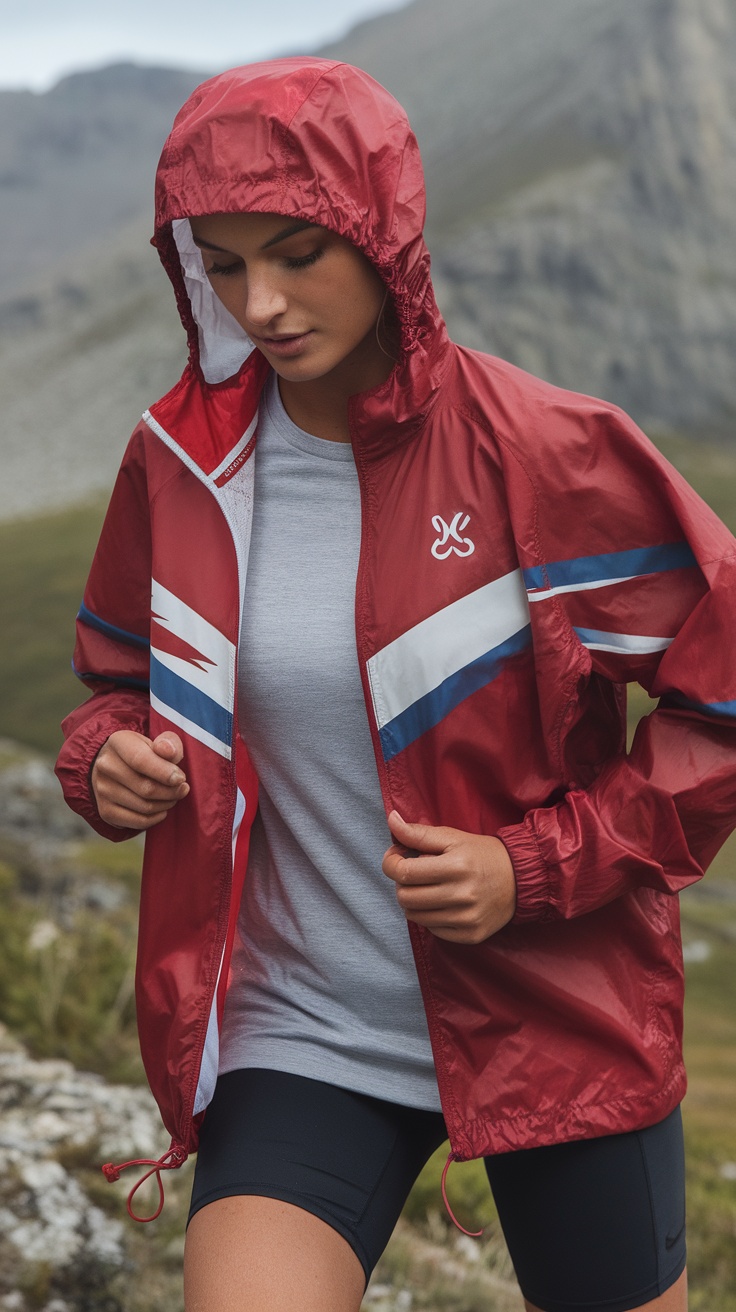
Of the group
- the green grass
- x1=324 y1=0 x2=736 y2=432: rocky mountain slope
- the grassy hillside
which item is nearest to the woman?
the grassy hillside

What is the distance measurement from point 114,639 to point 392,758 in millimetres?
651

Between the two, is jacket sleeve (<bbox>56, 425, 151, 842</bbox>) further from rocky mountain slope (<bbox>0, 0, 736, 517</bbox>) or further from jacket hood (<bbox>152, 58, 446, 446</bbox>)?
rocky mountain slope (<bbox>0, 0, 736, 517</bbox>)

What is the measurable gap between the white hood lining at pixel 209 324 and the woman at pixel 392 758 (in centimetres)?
9

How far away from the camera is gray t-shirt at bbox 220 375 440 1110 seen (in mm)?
1978

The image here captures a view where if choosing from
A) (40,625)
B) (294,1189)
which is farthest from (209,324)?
(40,625)

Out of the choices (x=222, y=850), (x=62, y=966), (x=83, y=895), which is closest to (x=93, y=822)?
(x=222, y=850)

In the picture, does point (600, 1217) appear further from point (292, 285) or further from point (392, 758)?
point (292, 285)

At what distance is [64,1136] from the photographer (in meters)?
3.70

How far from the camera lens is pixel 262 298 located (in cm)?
183

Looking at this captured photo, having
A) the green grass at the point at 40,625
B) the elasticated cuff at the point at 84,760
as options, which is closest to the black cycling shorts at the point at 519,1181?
the elasticated cuff at the point at 84,760

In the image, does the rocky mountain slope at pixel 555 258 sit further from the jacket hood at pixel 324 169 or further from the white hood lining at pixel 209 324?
the jacket hood at pixel 324 169

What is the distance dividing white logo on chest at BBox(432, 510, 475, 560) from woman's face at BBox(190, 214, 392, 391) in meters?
0.29

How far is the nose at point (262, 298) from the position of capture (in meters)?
1.82

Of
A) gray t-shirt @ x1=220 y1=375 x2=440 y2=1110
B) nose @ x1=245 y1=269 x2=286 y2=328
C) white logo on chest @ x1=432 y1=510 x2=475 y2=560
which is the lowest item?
gray t-shirt @ x1=220 y1=375 x2=440 y2=1110
